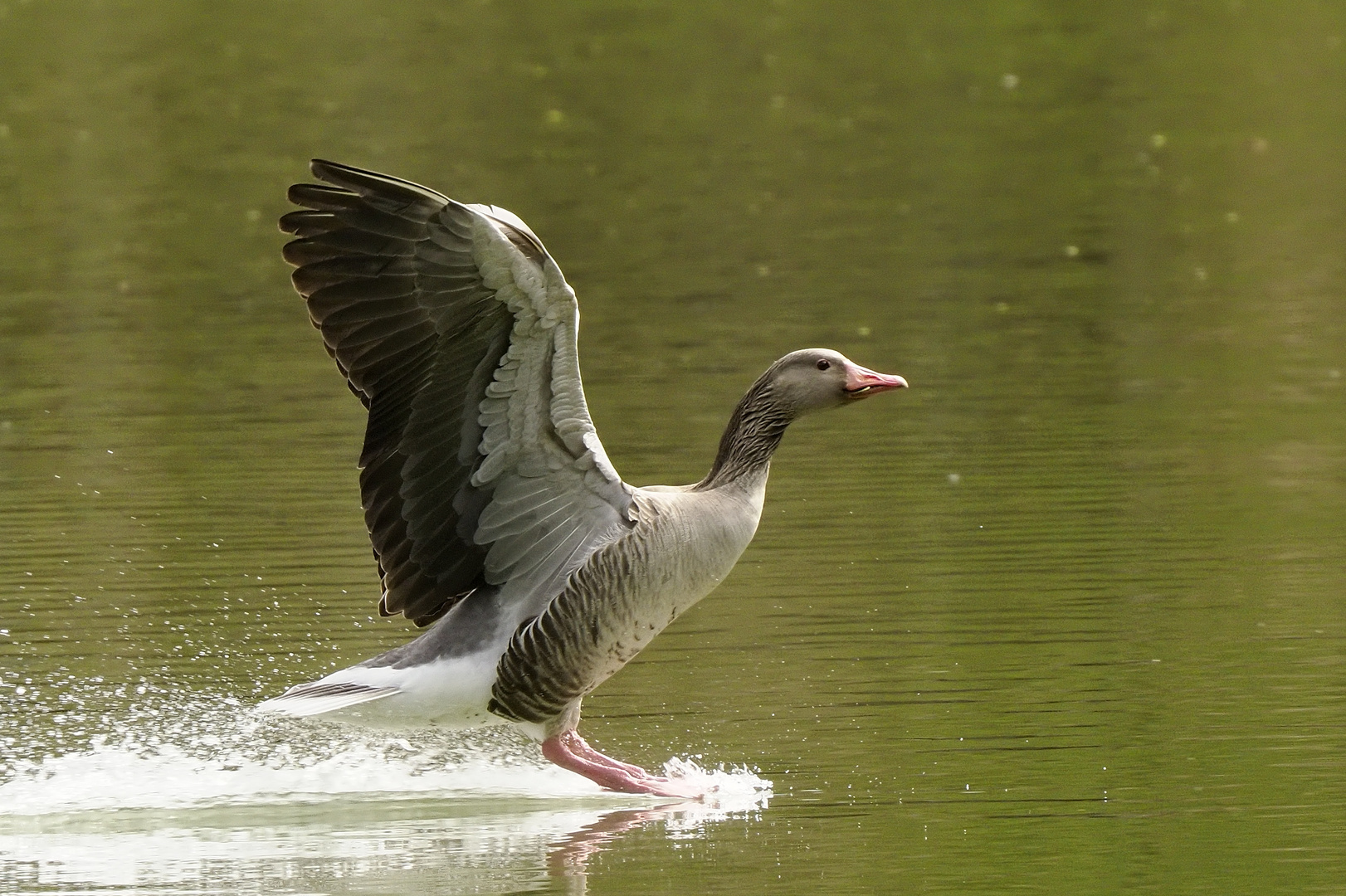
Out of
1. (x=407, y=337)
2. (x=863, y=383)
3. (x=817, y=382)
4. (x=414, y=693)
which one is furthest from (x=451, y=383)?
(x=863, y=383)

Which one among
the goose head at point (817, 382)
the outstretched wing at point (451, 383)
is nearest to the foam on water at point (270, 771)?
the outstretched wing at point (451, 383)

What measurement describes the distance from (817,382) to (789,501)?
3321 millimetres

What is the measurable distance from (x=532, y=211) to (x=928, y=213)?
11.5 ft

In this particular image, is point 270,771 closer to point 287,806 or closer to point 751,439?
point 287,806

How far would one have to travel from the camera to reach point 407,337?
7.67 metres

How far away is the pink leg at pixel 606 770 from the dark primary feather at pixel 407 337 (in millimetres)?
729

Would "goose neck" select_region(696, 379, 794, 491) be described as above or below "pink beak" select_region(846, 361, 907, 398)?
below

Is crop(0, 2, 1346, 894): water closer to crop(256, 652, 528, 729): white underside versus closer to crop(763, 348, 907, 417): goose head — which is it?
crop(256, 652, 528, 729): white underside

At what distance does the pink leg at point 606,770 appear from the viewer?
775 centimetres

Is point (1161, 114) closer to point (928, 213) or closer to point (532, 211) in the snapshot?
point (928, 213)

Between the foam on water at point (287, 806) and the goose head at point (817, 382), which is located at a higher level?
the goose head at point (817, 382)

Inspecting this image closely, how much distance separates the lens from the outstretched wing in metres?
7.39

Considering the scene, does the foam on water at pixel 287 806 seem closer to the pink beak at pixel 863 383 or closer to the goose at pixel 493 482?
the goose at pixel 493 482

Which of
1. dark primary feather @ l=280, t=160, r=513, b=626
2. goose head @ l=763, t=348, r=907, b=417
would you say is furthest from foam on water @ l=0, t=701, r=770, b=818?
goose head @ l=763, t=348, r=907, b=417
